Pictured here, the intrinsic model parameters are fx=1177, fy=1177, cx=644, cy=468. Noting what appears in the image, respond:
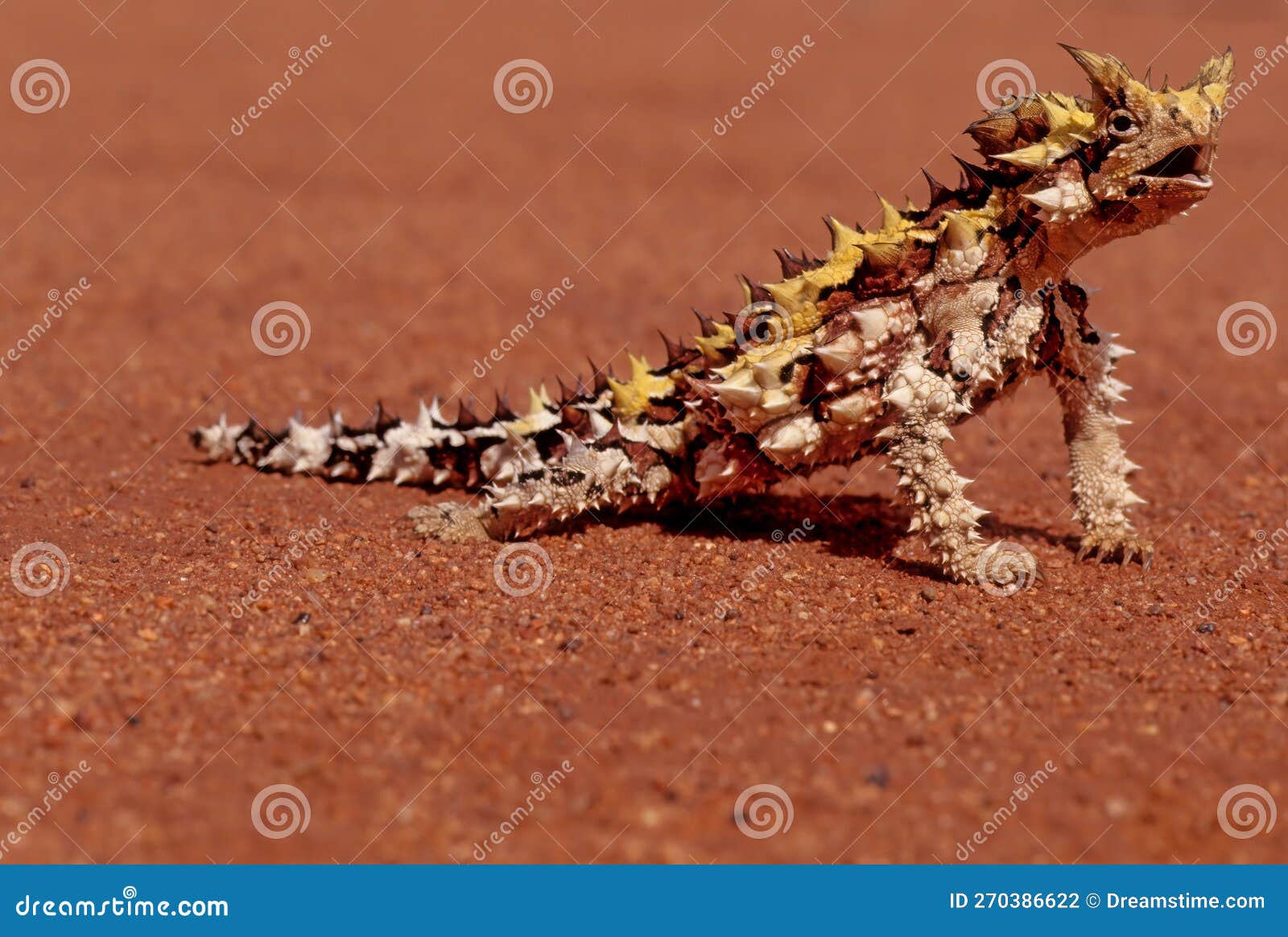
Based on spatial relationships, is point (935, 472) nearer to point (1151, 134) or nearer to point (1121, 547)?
point (1121, 547)

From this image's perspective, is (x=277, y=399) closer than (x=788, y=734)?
No

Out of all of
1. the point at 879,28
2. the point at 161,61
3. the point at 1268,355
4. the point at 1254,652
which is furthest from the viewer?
the point at 879,28

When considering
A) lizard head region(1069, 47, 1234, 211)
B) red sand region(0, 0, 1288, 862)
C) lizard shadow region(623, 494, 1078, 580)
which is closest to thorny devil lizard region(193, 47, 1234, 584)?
lizard head region(1069, 47, 1234, 211)

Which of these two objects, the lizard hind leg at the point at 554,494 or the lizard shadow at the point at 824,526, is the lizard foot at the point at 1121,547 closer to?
the lizard shadow at the point at 824,526

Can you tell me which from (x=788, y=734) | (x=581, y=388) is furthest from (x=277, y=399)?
(x=788, y=734)

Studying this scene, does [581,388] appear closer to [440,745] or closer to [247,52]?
[440,745]

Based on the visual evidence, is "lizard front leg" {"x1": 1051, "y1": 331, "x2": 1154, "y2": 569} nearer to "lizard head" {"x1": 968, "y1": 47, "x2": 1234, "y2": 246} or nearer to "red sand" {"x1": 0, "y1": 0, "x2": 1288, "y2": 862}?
"red sand" {"x1": 0, "y1": 0, "x2": 1288, "y2": 862}

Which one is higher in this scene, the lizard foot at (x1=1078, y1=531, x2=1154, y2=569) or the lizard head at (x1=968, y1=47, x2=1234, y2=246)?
the lizard head at (x1=968, y1=47, x2=1234, y2=246)
